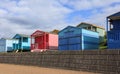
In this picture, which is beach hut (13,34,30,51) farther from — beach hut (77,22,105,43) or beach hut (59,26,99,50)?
beach hut (59,26,99,50)

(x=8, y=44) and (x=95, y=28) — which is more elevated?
(x=95, y=28)

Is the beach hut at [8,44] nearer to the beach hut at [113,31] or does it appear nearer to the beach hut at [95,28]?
the beach hut at [95,28]

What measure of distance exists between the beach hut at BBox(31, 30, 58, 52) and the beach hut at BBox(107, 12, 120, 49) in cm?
891

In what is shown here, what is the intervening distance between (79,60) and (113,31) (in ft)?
15.9

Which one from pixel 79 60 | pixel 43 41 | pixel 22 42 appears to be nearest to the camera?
pixel 79 60

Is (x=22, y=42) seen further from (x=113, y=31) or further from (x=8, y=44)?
(x=113, y=31)

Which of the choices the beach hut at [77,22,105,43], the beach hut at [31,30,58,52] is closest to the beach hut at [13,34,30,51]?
the beach hut at [31,30,58,52]

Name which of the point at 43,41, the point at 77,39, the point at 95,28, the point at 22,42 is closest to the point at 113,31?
the point at 77,39

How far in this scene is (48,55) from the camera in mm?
19500

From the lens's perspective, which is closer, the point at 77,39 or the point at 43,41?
the point at 77,39

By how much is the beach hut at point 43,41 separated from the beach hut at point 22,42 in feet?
13.9

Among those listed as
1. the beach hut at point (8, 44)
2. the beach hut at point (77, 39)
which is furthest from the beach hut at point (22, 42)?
the beach hut at point (77, 39)

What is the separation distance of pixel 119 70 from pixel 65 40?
9.84 meters

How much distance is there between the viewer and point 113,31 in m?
19.6
